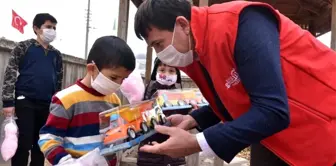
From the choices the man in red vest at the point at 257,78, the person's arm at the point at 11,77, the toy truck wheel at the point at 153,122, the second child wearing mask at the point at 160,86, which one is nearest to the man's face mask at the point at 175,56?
the man in red vest at the point at 257,78

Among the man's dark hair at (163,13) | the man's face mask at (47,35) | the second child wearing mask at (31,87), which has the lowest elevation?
the second child wearing mask at (31,87)

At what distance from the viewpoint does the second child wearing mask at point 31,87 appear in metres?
4.34

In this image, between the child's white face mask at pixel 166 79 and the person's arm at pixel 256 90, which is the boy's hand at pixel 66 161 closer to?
the person's arm at pixel 256 90

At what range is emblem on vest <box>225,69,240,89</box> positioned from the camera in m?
1.41

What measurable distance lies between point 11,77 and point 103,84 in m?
2.26

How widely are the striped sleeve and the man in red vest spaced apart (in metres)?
0.90

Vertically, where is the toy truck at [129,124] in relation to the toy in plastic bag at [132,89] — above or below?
above

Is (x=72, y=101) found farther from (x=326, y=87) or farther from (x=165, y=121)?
(x=326, y=87)

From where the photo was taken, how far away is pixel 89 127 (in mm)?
2486

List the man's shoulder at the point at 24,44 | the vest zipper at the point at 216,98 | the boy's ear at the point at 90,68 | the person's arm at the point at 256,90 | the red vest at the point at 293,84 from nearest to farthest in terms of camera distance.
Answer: the person's arm at the point at 256,90, the red vest at the point at 293,84, the vest zipper at the point at 216,98, the boy's ear at the point at 90,68, the man's shoulder at the point at 24,44

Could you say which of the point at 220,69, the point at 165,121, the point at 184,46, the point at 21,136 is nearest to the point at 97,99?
the point at 165,121

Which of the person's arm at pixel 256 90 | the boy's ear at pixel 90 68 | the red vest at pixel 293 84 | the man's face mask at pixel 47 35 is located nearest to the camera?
the person's arm at pixel 256 90

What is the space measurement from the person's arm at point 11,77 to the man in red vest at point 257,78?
3139mm

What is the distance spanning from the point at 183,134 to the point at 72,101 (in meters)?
1.18
